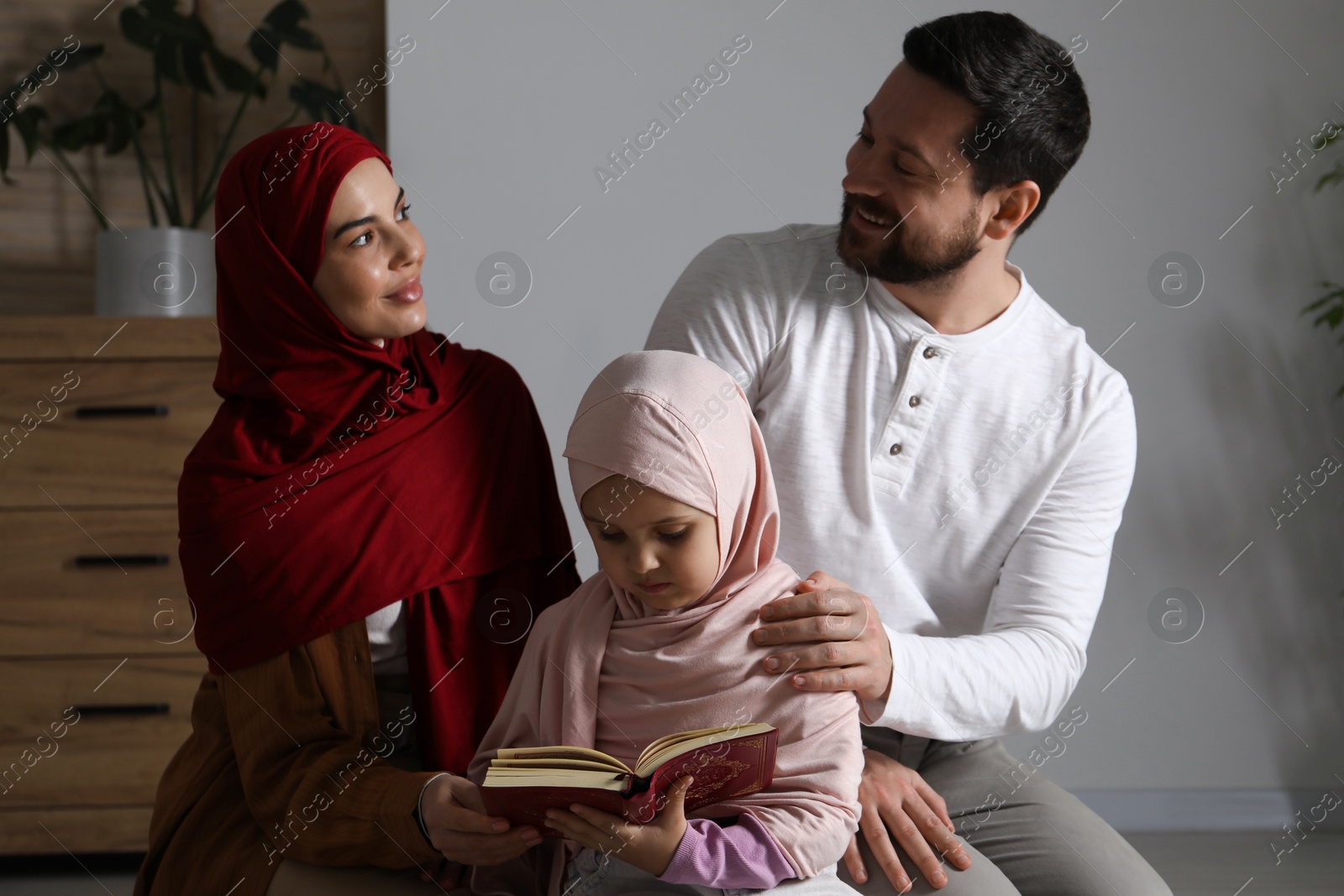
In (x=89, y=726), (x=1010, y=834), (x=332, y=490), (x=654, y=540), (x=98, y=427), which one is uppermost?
(x=654, y=540)

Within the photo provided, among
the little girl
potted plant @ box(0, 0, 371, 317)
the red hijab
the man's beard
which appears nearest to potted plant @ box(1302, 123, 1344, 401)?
the man's beard

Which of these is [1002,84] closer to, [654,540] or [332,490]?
[654,540]

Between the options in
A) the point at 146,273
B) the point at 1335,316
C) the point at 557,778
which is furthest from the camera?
the point at 1335,316

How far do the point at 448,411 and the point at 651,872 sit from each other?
0.77 meters

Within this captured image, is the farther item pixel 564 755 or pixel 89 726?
pixel 89 726

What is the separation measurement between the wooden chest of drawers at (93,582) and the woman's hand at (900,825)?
1.84 m

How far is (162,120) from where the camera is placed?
285 cm

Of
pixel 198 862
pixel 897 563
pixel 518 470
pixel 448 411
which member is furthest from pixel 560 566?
pixel 198 862

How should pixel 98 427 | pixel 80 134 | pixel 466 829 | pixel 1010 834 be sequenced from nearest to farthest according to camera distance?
pixel 466 829 → pixel 1010 834 → pixel 98 427 → pixel 80 134

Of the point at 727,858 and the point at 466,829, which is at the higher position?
the point at 727,858

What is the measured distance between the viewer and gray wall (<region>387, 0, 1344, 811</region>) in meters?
2.81

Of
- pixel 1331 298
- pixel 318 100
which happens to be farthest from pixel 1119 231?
pixel 318 100

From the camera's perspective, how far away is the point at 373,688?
1.50 m

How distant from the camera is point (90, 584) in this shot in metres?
2.62
